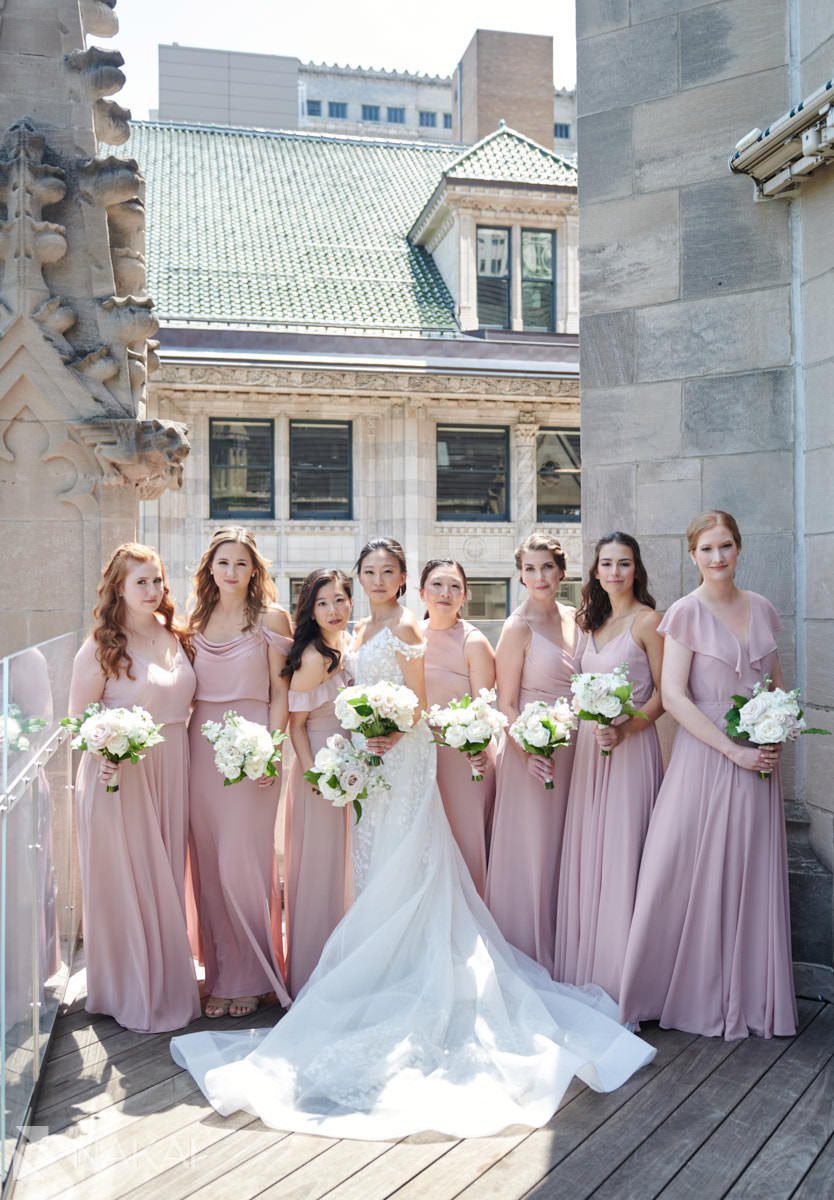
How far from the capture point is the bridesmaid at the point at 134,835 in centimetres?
492

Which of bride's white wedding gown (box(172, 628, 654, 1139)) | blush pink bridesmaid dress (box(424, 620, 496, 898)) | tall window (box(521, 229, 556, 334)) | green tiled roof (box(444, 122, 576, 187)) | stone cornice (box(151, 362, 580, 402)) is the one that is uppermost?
green tiled roof (box(444, 122, 576, 187))

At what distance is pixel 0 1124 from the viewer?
3.21 meters

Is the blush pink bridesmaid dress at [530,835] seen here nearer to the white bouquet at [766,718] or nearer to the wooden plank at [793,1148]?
the white bouquet at [766,718]

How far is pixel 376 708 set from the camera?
484 cm

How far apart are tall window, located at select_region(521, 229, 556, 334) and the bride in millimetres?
18309

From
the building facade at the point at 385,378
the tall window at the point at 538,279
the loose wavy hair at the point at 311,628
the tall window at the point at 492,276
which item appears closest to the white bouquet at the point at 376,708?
the loose wavy hair at the point at 311,628

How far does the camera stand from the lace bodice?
5160 mm

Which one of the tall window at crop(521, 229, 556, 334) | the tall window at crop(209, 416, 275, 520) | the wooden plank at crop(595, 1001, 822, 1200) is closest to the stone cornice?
the tall window at crop(209, 416, 275, 520)

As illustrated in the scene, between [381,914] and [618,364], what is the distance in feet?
11.2

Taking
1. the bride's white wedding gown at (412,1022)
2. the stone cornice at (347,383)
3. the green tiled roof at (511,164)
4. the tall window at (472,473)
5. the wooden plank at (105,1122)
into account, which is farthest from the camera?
the tall window at (472,473)

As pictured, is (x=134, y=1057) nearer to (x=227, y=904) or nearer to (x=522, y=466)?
(x=227, y=904)

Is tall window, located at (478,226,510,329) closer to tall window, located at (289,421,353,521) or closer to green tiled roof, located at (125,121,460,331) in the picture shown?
green tiled roof, located at (125,121,460,331)

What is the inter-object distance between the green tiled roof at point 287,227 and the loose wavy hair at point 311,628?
16482 mm

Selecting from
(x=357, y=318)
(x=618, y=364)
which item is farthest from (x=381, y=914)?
(x=357, y=318)
